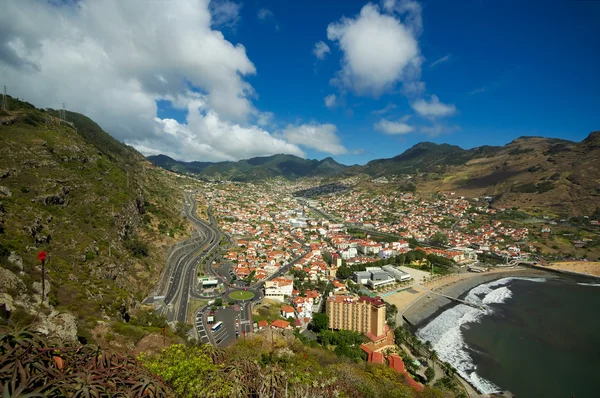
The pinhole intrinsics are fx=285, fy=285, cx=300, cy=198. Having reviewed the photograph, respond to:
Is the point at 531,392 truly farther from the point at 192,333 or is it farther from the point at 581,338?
the point at 192,333

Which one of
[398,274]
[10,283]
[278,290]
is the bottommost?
[278,290]

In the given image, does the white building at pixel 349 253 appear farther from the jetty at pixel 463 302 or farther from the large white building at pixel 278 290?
the large white building at pixel 278 290

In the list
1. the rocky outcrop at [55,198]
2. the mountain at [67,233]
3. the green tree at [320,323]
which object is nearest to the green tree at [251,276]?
the mountain at [67,233]

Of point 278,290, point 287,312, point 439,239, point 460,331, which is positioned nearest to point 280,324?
point 287,312

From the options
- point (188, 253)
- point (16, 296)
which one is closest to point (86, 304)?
point (16, 296)

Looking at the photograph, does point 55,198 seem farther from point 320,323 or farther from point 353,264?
point 353,264

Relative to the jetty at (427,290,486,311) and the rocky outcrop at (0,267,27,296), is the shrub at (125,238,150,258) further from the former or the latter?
the jetty at (427,290,486,311)
